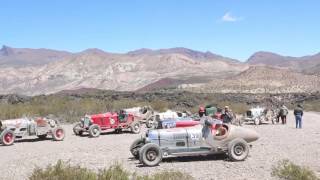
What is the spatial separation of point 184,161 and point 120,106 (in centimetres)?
3155

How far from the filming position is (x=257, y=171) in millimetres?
16953

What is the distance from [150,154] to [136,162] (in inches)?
39.7

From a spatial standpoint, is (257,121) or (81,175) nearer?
(81,175)

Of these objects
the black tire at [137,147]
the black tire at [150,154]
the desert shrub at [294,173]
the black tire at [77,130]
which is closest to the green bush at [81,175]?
the desert shrub at [294,173]

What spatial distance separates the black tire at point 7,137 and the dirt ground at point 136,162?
0.40m

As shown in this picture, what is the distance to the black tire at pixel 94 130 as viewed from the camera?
1177 inches

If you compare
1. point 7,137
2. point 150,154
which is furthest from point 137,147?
point 7,137

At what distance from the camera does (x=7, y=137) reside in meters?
26.4

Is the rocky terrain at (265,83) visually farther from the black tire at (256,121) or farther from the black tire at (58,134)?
the black tire at (58,134)

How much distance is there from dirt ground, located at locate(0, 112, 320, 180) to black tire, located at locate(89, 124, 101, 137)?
1.17 feet

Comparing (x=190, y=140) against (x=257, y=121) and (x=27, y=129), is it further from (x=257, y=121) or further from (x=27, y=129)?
(x=257, y=121)

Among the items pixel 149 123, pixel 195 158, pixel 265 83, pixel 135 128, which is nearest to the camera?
pixel 195 158

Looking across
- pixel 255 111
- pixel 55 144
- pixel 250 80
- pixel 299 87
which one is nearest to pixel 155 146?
pixel 55 144

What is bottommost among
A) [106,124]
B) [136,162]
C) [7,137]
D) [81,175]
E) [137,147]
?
[136,162]
